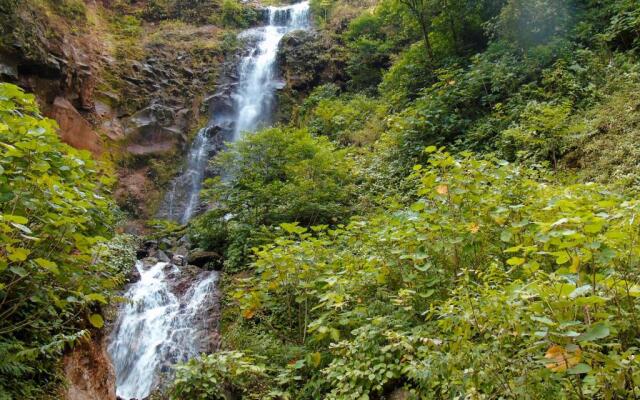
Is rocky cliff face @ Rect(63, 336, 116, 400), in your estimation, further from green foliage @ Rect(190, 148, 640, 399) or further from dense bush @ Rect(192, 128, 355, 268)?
dense bush @ Rect(192, 128, 355, 268)

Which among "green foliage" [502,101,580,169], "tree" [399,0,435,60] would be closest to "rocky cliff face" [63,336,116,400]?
"green foliage" [502,101,580,169]

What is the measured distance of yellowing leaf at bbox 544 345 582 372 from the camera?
6.29 feet

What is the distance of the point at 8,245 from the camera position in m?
2.45

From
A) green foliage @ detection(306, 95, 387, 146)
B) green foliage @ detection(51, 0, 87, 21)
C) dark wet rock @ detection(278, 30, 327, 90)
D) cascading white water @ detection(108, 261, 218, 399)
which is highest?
green foliage @ detection(51, 0, 87, 21)

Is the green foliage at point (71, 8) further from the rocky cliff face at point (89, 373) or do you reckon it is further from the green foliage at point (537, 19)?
the rocky cliff face at point (89, 373)

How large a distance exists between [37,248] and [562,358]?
327 centimetres

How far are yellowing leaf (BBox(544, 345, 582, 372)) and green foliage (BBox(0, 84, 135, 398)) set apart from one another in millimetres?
2772

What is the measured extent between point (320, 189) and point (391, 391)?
5.19 metres

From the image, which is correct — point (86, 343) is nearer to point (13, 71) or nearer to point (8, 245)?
point (8, 245)

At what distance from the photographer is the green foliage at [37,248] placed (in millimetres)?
2680

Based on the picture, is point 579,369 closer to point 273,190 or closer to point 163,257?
point 273,190

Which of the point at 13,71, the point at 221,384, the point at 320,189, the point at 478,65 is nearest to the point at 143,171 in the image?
the point at 13,71

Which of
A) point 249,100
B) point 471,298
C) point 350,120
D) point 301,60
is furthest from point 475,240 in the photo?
point 301,60

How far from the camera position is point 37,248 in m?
2.88
